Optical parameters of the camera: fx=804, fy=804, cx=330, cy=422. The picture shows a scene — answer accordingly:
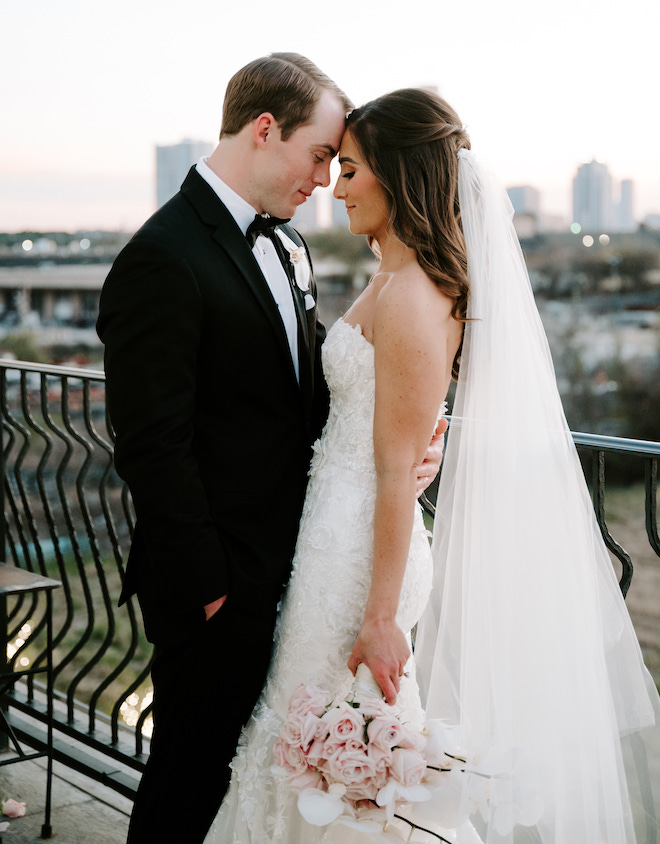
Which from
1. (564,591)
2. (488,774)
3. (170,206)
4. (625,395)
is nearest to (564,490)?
(564,591)

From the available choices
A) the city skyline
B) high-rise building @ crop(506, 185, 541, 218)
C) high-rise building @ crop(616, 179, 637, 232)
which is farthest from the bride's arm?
high-rise building @ crop(616, 179, 637, 232)

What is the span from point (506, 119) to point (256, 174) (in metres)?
51.0

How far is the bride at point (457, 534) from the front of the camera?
1.68 meters

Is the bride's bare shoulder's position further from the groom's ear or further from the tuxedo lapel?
the groom's ear

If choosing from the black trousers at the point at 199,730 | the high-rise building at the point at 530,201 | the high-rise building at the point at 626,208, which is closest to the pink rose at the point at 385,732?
the black trousers at the point at 199,730

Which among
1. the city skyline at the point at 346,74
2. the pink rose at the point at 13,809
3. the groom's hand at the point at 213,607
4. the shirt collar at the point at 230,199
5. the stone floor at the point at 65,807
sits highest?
the city skyline at the point at 346,74

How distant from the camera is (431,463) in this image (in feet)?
6.32

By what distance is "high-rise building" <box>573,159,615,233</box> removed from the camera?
39219mm

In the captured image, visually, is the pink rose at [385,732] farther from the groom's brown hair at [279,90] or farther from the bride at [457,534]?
the groom's brown hair at [279,90]

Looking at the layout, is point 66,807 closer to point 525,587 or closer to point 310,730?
point 310,730

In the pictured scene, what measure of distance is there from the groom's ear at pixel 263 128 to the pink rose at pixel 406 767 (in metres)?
1.31

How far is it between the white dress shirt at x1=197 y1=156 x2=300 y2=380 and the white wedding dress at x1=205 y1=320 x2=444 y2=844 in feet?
0.35

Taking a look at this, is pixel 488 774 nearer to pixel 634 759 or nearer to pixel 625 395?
pixel 634 759

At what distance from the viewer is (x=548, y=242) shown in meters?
50.2
